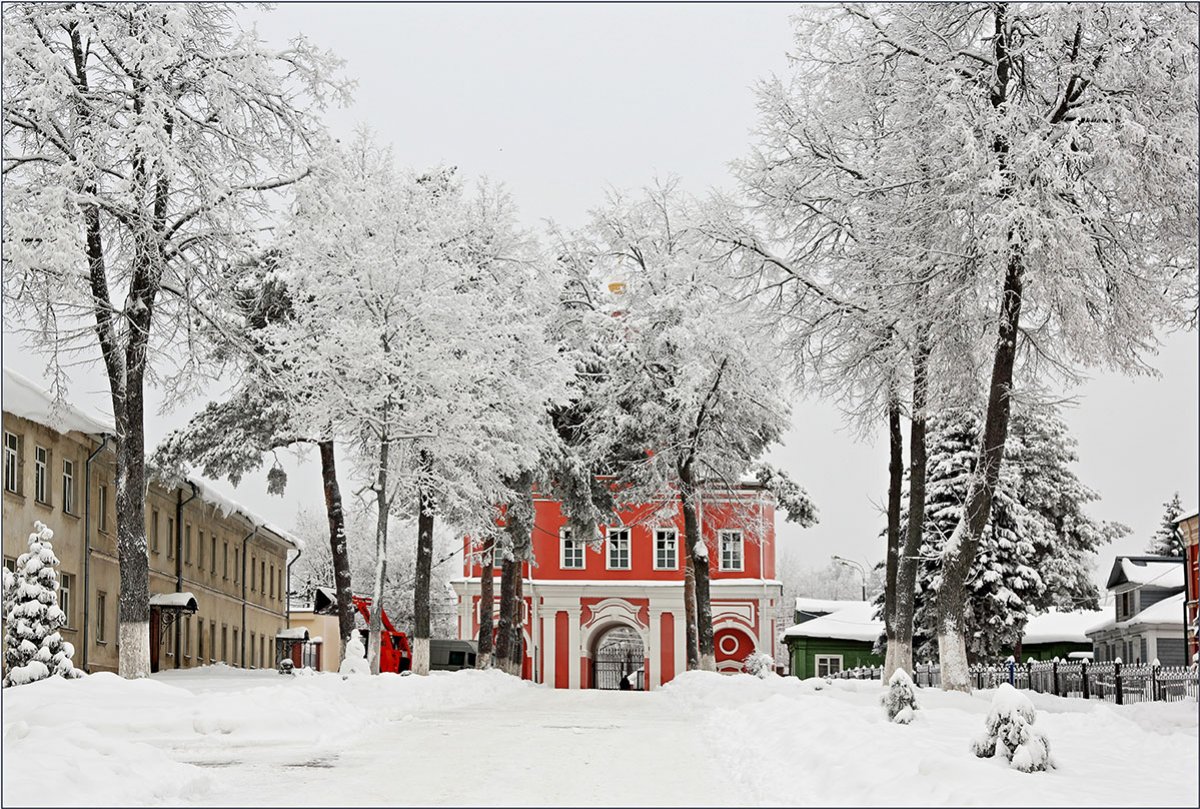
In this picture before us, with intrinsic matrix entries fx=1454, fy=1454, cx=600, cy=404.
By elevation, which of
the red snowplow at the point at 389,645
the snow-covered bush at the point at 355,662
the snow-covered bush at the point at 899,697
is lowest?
the red snowplow at the point at 389,645

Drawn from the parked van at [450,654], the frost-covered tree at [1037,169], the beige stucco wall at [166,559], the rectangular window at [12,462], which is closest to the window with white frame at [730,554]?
the parked van at [450,654]

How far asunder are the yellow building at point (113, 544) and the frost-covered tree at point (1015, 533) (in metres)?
21.6

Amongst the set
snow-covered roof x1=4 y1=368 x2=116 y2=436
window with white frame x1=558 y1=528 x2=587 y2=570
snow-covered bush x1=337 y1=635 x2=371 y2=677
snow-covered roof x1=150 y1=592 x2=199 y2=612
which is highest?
snow-covered roof x1=4 y1=368 x2=116 y2=436

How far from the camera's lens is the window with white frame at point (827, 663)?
64.8m

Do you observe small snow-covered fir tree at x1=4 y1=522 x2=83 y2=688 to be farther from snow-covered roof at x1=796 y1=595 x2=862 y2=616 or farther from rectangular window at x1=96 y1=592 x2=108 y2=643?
snow-covered roof at x1=796 y1=595 x2=862 y2=616

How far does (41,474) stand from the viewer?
30.0 metres

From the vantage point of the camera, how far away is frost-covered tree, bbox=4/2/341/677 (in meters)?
20.9

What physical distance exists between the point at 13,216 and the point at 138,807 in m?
12.8

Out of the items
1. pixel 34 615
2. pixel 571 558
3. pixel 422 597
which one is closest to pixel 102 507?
pixel 422 597

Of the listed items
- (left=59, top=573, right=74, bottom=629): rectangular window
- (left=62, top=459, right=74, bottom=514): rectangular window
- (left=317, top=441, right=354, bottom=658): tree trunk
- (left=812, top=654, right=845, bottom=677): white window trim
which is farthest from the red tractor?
(left=62, top=459, right=74, bottom=514): rectangular window

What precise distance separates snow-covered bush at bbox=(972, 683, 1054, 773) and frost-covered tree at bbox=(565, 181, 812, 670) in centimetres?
2358

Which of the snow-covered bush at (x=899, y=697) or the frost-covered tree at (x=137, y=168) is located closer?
the snow-covered bush at (x=899, y=697)

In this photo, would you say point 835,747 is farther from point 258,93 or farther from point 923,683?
point 923,683

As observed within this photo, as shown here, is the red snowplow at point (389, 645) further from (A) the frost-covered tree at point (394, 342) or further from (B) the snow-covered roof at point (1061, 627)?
(B) the snow-covered roof at point (1061, 627)
